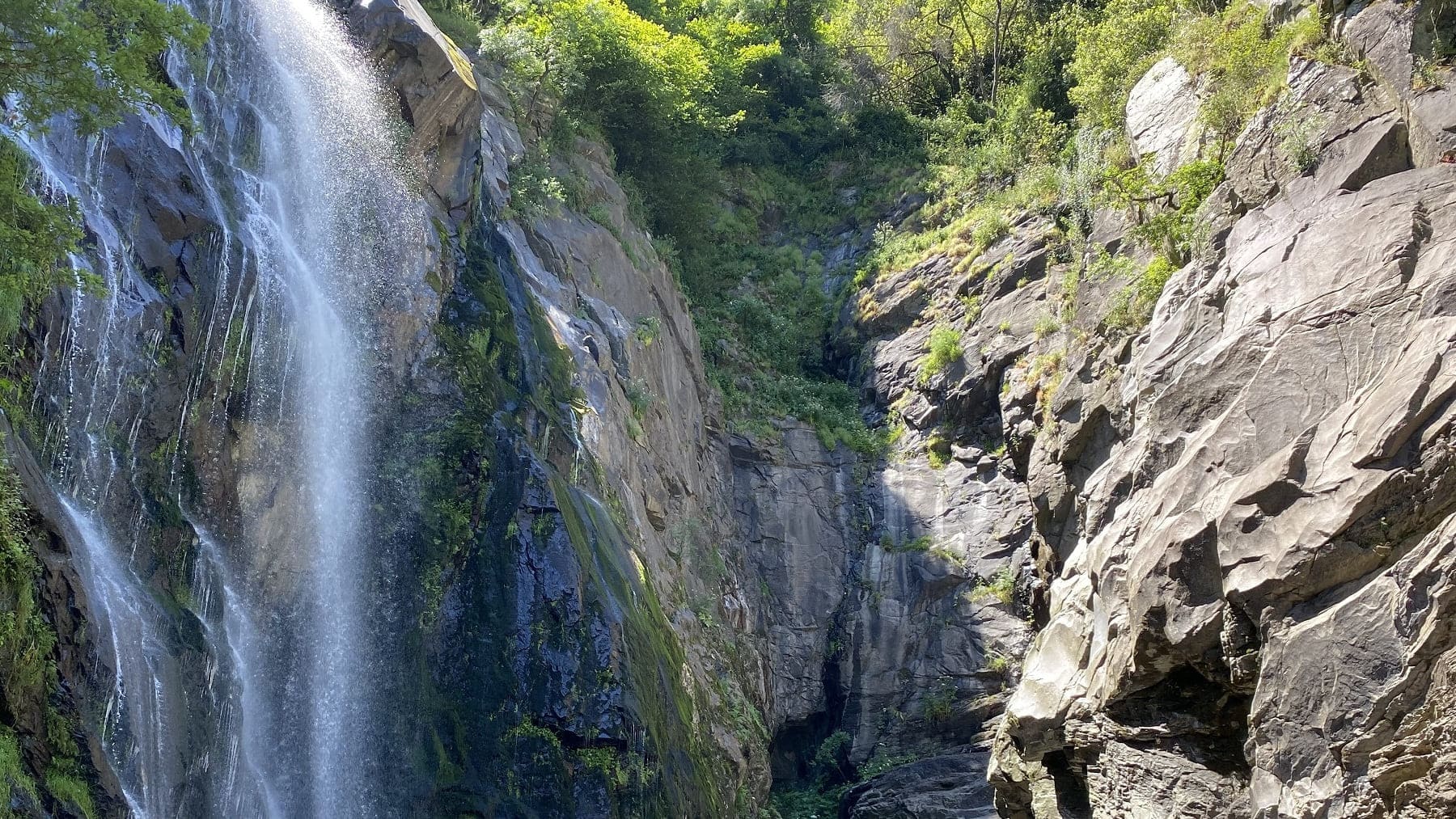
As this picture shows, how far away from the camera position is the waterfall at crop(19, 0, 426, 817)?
11109mm

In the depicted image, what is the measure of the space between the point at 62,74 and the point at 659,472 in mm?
12577

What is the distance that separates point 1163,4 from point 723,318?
1244cm

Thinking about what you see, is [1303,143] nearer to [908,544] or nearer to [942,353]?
[942,353]

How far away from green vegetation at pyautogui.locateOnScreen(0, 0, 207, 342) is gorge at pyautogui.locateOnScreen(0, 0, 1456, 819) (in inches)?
7.4

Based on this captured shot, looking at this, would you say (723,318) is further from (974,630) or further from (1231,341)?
(1231,341)

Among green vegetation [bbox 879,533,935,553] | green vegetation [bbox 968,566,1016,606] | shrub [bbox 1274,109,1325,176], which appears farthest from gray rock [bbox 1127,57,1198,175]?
green vegetation [bbox 879,533,935,553]

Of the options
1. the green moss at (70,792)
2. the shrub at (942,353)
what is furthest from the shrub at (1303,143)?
the green moss at (70,792)

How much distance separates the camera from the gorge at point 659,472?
33.4ft

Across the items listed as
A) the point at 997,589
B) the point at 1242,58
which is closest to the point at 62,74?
the point at 1242,58

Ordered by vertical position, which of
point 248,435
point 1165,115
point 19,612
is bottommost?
point 19,612

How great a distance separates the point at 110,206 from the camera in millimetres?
12562

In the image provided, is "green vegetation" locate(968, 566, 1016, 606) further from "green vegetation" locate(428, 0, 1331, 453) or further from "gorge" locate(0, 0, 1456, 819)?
"green vegetation" locate(428, 0, 1331, 453)

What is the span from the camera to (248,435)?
13.5 m

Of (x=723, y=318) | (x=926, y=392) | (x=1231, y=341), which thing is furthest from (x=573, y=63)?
(x=1231, y=341)
